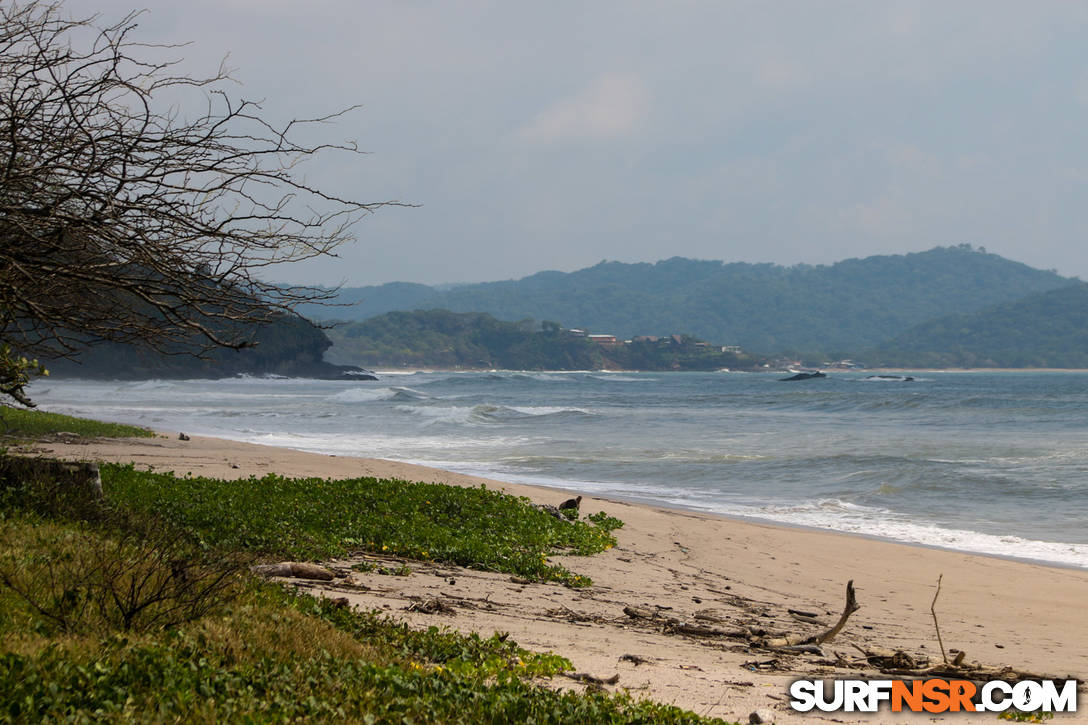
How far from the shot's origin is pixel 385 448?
1177 inches

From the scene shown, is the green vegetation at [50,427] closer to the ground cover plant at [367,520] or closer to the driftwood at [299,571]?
the ground cover plant at [367,520]

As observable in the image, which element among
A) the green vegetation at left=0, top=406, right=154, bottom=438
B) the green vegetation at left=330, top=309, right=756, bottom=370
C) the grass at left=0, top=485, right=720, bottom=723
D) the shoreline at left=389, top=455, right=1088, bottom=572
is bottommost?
the shoreline at left=389, top=455, right=1088, bottom=572

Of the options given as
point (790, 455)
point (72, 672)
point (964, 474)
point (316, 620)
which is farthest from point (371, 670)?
point (790, 455)

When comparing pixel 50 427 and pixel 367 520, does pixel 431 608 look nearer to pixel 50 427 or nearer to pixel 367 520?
pixel 367 520

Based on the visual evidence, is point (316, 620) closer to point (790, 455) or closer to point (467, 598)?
point (467, 598)

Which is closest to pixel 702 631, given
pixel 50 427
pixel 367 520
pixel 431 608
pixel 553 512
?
pixel 431 608

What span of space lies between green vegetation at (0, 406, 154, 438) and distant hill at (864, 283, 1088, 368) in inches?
7379

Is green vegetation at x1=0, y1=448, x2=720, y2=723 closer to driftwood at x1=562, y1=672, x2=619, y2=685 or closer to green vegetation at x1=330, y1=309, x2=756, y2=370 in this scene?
driftwood at x1=562, y1=672, x2=619, y2=685

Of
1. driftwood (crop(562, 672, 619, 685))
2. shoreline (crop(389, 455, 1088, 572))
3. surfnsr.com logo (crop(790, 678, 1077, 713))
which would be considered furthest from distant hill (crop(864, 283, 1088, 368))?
driftwood (crop(562, 672, 619, 685))

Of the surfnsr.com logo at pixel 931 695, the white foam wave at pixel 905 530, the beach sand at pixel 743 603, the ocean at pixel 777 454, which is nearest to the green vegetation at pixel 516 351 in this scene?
the ocean at pixel 777 454

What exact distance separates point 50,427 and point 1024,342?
200 meters

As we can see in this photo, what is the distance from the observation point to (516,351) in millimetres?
187250

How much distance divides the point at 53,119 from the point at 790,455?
25.2m

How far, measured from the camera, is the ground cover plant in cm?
955
